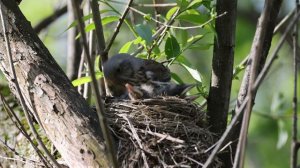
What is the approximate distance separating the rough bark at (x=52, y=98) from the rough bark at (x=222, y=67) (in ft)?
2.74

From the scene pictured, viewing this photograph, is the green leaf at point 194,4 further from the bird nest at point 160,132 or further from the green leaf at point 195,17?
the bird nest at point 160,132

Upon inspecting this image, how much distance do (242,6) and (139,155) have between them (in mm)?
5437

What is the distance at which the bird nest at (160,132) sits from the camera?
10.0 ft

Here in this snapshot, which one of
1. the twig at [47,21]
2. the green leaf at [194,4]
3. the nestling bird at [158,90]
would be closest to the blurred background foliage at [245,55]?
the twig at [47,21]

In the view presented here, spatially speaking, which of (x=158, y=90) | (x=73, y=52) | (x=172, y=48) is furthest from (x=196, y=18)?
(x=73, y=52)

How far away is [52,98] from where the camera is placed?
9.99 feet

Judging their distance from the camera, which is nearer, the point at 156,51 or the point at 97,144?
the point at 97,144

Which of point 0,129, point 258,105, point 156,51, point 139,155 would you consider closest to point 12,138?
point 0,129

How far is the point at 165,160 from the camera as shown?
121 inches

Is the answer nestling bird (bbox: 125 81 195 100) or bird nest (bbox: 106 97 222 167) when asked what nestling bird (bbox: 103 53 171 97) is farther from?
bird nest (bbox: 106 97 222 167)

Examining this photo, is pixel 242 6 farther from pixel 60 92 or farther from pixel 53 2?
pixel 60 92

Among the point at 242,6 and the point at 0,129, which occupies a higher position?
the point at 242,6

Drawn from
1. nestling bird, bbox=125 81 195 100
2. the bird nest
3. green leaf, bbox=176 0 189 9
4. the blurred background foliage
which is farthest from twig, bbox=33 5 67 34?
green leaf, bbox=176 0 189 9

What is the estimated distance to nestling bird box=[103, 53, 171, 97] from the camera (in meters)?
3.96
